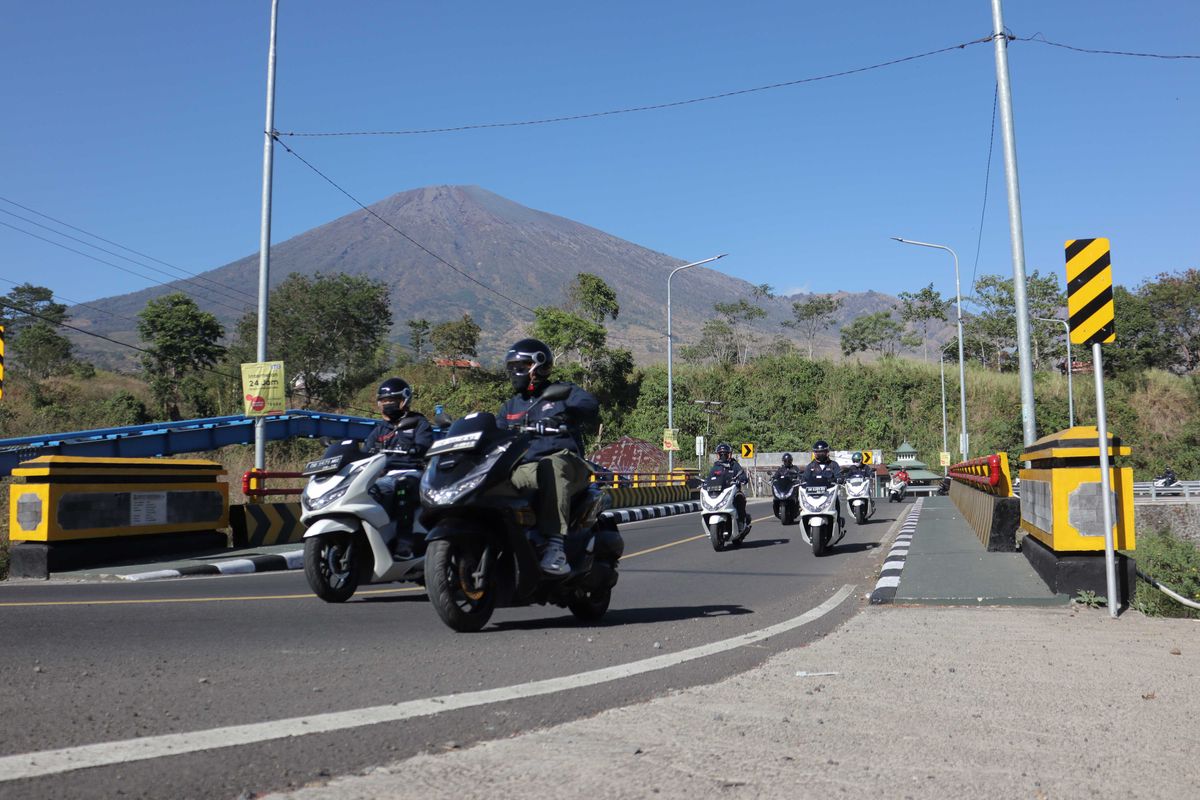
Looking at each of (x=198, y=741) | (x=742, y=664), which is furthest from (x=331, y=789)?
(x=742, y=664)

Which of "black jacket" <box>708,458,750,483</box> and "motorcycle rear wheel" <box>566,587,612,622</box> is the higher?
"black jacket" <box>708,458,750,483</box>

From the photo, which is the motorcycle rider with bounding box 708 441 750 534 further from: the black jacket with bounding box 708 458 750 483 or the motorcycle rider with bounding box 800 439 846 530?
the motorcycle rider with bounding box 800 439 846 530

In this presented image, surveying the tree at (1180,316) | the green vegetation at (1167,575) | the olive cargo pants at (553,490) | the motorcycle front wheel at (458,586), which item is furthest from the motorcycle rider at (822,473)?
the tree at (1180,316)

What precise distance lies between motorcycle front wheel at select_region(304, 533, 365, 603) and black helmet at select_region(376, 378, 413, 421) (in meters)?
1.43

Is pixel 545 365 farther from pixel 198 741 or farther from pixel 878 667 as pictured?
pixel 198 741

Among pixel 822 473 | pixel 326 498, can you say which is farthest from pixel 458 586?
pixel 822 473

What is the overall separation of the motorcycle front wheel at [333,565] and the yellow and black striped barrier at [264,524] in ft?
23.1

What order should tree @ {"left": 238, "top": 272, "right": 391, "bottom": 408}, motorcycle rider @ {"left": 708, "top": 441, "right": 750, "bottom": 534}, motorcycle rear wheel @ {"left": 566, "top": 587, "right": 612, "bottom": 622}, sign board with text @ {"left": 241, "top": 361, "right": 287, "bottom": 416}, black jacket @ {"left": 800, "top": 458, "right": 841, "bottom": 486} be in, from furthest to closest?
1. tree @ {"left": 238, "top": 272, "right": 391, "bottom": 408}
2. sign board with text @ {"left": 241, "top": 361, "right": 287, "bottom": 416}
3. motorcycle rider @ {"left": 708, "top": 441, "right": 750, "bottom": 534}
4. black jacket @ {"left": 800, "top": 458, "right": 841, "bottom": 486}
5. motorcycle rear wheel @ {"left": 566, "top": 587, "right": 612, "bottom": 622}

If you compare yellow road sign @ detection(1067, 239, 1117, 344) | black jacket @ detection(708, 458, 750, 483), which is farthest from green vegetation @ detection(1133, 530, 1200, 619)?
black jacket @ detection(708, 458, 750, 483)

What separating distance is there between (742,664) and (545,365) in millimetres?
2698

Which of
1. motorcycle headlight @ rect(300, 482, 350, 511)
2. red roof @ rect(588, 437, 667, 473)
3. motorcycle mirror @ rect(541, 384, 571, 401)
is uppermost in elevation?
red roof @ rect(588, 437, 667, 473)

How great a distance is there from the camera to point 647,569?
13086 mm

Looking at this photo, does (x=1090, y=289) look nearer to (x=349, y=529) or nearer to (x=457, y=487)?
(x=457, y=487)

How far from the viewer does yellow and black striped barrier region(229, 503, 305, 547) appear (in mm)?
14992
